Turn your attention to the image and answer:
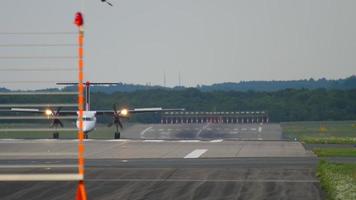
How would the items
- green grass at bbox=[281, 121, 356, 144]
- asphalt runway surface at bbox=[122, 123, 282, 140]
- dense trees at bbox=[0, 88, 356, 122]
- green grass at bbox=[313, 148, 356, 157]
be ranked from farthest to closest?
dense trees at bbox=[0, 88, 356, 122] < asphalt runway surface at bbox=[122, 123, 282, 140] < green grass at bbox=[281, 121, 356, 144] < green grass at bbox=[313, 148, 356, 157]

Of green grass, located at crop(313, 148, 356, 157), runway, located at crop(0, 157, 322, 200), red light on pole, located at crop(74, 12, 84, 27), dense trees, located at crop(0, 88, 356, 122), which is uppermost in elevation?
red light on pole, located at crop(74, 12, 84, 27)

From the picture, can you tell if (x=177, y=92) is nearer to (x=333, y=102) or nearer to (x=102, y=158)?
(x=333, y=102)

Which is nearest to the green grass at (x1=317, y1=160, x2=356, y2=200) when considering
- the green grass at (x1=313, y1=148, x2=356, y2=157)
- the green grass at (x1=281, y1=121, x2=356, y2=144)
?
the green grass at (x1=313, y1=148, x2=356, y2=157)

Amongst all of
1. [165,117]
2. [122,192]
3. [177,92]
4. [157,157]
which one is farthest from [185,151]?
[177,92]

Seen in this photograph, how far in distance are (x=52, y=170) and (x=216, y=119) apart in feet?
290

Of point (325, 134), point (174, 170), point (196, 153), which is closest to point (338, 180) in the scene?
point (174, 170)

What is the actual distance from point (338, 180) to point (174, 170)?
800 cm

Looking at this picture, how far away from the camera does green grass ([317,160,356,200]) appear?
20.7m

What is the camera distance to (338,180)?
2444cm

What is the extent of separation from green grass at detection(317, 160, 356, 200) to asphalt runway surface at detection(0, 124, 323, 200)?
0.40 metres

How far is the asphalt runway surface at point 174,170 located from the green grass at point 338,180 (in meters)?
0.40

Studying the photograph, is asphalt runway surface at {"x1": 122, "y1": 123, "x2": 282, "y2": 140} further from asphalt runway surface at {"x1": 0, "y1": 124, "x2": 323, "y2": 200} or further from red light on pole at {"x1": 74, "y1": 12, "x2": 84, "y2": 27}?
red light on pole at {"x1": 74, "y1": 12, "x2": 84, "y2": 27}

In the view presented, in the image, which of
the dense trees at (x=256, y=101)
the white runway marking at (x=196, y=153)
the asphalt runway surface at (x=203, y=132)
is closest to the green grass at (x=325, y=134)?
the asphalt runway surface at (x=203, y=132)

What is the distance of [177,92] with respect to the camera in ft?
500
